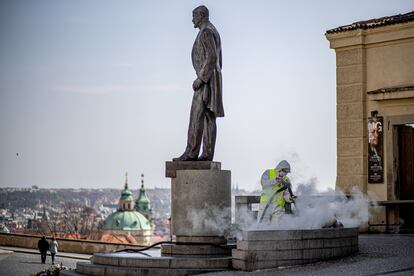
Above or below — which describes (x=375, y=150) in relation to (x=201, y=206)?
above

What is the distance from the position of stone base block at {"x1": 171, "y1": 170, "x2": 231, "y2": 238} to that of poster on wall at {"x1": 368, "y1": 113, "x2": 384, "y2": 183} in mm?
8953

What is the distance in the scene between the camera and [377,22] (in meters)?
25.6

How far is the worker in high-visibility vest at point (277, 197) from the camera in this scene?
1734cm

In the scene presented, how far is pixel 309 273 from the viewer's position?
14.9 meters

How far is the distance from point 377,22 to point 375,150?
135 inches

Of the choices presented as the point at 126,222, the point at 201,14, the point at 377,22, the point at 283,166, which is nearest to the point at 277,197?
the point at 283,166

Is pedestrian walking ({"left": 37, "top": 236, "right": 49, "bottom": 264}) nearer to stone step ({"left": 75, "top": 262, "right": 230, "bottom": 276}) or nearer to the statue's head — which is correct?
the statue's head

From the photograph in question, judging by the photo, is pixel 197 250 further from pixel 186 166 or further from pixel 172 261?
pixel 186 166

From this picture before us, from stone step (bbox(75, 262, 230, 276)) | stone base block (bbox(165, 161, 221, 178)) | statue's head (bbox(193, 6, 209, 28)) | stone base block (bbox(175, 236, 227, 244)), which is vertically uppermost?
statue's head (bbox(193, 6, 209, 28))

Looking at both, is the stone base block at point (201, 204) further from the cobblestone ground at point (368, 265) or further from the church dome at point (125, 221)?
the church dome at point (125, 221)

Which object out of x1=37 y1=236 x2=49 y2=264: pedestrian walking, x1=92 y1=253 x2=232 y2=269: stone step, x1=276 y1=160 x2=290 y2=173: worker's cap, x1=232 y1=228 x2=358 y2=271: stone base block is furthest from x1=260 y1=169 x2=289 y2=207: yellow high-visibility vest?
x1=37 y1=236 x2=49 y2=264: pedestrian walking

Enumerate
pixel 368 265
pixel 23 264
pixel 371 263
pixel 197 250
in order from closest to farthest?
pixel 368 265 < pixel 371 263 < pixel 197 250 < pixel 23 264

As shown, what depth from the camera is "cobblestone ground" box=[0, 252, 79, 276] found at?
2503 cm

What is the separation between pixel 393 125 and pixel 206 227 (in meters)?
9.55
